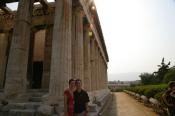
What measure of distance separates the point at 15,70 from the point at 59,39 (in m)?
3.22

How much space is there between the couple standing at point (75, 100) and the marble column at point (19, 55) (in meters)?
7.10

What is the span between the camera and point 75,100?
19.9 ft

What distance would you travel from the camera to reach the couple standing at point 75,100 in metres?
5.77

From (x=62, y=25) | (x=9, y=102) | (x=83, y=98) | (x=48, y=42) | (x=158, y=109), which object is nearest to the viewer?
(x=83, y=98)

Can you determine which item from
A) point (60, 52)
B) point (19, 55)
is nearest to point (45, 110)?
point (60, 52)

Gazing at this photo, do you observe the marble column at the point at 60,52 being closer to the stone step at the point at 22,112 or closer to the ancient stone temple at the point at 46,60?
the ancient stone temple at the point at 46,60

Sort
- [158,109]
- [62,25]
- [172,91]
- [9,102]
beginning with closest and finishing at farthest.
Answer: [172,91]
[9,102]
[62,25]
[158,109]

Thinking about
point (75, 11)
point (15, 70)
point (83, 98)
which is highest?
point (75, 11)

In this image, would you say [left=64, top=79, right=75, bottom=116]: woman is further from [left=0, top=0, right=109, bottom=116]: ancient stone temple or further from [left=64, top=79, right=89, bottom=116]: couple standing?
[left=0, top=0, right=109, bottom=116]: ancient stone temple

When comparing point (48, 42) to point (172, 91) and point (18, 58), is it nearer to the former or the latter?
point (18, 58)

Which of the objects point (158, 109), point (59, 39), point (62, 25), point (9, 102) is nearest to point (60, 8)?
point (62, 25)

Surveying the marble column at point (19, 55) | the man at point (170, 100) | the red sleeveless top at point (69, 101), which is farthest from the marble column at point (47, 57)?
the red sleeveless top at point (69, 101)

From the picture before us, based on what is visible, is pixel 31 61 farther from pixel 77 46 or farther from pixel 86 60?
pixel 77 46

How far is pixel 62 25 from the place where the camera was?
12.2 metres
